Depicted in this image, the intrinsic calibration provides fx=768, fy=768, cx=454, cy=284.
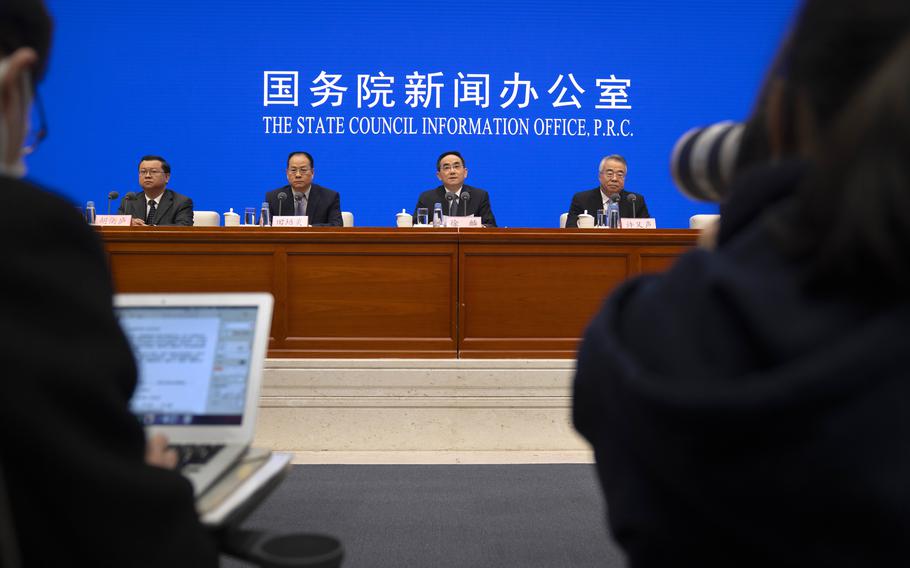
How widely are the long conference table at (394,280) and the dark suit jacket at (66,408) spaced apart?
3.10 meters

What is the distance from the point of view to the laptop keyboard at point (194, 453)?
0.92 meters

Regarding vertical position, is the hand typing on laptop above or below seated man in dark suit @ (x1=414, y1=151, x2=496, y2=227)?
below

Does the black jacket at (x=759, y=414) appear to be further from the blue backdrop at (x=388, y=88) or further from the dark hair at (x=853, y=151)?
the blue backdrop at (x=388, y=88)

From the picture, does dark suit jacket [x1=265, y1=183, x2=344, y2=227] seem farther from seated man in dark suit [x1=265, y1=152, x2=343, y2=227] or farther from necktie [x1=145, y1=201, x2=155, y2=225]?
necktie [x1=145, y1=201, x2=155, y2=225]

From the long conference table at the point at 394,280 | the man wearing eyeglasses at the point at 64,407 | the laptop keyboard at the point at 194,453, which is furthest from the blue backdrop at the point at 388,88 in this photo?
the man wearing eyeglasses at the point at 64,407

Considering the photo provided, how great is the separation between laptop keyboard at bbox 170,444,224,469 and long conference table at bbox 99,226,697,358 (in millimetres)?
2758

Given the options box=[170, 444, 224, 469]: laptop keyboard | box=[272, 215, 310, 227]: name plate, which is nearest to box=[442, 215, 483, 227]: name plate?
box=[272, 215, 310, 227]: name plate

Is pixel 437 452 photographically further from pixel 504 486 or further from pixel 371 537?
pixel 371 537

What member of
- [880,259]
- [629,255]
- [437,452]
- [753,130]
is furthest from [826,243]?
[629,255]

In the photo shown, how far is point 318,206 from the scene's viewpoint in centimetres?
562

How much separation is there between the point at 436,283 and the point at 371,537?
1761 mm

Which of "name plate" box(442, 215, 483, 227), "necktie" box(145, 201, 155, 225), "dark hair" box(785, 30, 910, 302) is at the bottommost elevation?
"dark hair" box(785, 30, 910, 302)

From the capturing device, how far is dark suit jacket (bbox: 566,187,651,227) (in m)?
5.46

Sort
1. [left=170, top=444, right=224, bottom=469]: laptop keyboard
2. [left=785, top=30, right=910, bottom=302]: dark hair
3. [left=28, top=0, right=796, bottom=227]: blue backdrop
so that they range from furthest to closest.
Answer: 1. [left=28, top=0, right=796, bottom=227]: blue backdrop
2. [left=170, top=444, right=224, bottom=469]: laptop keyboard
3. [left=785, top=30, right=910, bottom=302]: dark hair
